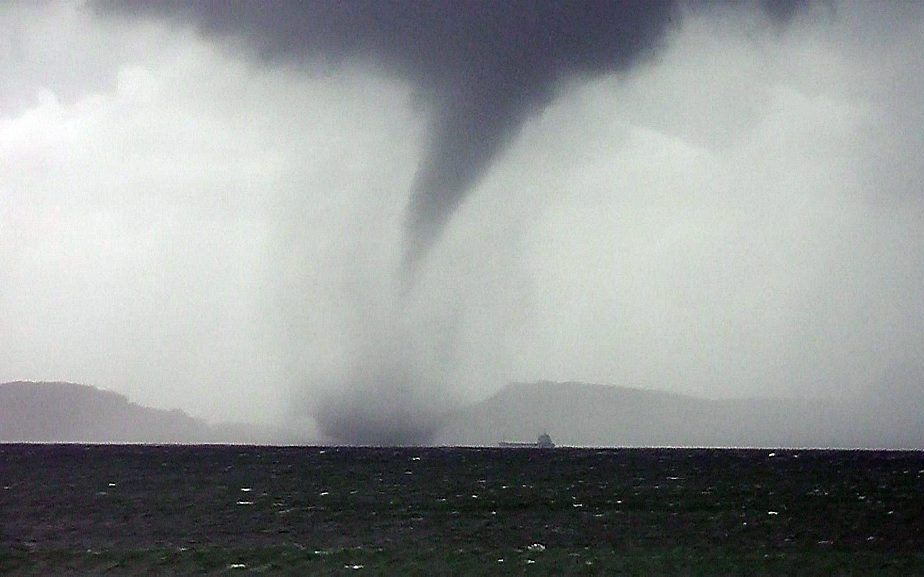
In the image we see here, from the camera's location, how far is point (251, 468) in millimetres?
126500

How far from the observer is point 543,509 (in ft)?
249

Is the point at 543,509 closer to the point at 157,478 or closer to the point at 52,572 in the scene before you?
the point at 52,572

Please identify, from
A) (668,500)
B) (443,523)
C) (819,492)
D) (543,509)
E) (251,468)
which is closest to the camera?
(443,523)

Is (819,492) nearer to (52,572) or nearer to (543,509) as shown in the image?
(543,509)

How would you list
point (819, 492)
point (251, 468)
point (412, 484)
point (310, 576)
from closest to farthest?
point (310, 576)
point (819, 492)
point (412, 484)
point (251, 468)

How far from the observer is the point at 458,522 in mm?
67000

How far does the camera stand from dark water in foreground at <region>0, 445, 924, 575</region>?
50.7 meters

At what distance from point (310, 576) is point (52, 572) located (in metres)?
11.3

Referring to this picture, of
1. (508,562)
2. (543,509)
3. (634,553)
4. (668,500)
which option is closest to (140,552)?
(508,562)

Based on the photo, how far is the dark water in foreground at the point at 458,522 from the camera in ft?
166

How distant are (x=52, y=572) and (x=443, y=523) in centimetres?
2452

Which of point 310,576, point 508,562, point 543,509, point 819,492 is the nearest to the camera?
point 310,576

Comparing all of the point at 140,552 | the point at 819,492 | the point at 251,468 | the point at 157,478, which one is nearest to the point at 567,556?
the point at 140,552

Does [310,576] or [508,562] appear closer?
[310,576]
